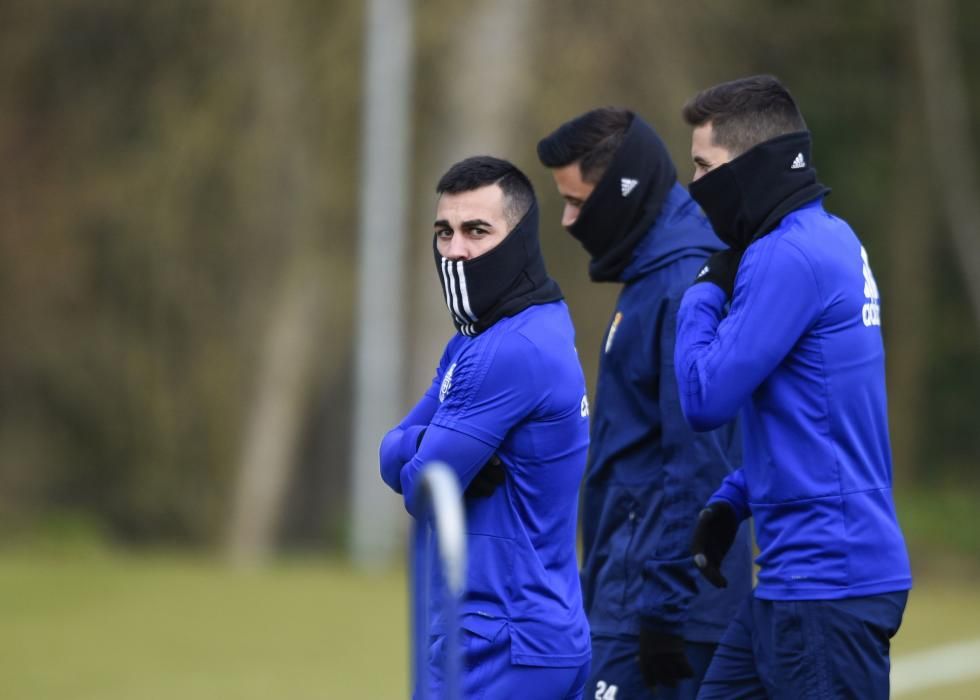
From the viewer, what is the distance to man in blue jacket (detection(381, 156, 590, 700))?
437cm

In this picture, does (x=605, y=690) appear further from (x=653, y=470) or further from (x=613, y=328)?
(x=613, y=328)

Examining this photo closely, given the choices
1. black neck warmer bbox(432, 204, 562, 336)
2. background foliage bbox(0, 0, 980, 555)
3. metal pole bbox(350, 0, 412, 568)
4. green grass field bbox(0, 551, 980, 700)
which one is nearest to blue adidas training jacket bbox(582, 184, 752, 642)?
black neck warmer bbox(432, 204, 562, 336)

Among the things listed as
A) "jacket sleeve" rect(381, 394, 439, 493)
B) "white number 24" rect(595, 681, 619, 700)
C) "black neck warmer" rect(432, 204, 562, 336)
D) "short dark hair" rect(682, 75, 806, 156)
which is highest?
"short dark hair" rect(682, 75, 806, 156)

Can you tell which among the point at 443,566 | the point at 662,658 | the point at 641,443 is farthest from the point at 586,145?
the point at 443,566

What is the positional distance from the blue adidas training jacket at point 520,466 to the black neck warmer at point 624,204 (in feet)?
3.61

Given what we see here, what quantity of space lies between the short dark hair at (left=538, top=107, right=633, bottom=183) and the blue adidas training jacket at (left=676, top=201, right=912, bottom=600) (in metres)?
1.23

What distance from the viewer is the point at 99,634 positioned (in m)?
12.6

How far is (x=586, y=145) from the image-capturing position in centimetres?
561

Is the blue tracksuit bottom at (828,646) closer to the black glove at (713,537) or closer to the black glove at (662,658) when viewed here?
the black glove at (713,537)

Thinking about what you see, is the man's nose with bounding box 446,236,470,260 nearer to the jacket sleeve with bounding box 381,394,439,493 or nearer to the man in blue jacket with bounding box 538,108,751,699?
the jacket sleeve with bounding box 381,394,439,493

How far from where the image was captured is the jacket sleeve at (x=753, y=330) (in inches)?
170

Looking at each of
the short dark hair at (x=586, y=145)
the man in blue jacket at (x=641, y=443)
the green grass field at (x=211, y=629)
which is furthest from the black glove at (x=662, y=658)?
the green grass field at (x=211, y=629)

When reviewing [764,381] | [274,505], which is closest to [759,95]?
[764,381]

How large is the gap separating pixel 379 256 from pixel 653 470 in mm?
13956
